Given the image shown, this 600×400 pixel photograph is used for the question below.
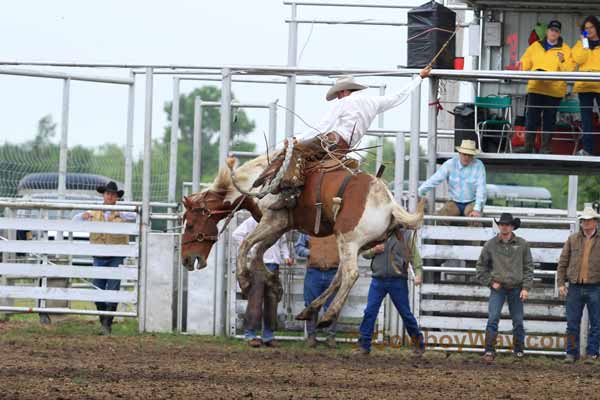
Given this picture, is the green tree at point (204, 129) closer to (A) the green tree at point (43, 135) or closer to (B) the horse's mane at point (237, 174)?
(A) the green tree at point (43, 135)

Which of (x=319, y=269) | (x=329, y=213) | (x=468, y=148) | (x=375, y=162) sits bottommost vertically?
(x=319, y=269)

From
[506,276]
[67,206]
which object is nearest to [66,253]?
[67,206]

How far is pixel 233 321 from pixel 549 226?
4.36m

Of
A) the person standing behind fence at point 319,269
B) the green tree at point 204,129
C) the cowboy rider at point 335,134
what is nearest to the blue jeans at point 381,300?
the person standing behind fence at point 319,269

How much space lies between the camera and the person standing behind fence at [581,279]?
14.4 m

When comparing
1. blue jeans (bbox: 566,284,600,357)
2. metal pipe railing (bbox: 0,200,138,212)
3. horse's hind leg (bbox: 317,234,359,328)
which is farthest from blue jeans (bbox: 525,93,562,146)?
metal pipe railing (bbox: 0,200,138,212)

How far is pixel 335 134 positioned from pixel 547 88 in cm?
481

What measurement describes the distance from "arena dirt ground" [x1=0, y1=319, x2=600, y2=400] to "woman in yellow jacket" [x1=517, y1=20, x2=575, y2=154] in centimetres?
305

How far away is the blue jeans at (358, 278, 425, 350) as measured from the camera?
45.8ft

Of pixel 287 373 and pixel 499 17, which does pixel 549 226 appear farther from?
pixel 287 373

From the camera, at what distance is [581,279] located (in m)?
Answer: 14.4

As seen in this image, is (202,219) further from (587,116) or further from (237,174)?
(587,116)

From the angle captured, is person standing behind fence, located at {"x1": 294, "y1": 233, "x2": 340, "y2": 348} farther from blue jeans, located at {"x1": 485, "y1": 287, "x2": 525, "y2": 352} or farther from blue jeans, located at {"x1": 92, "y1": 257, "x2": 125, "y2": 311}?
blue jeans, located at {"x1": 92, "y1": 257, "x2": 125, "y2": 311}

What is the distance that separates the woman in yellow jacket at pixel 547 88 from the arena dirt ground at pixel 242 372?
10.0 ft
